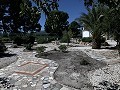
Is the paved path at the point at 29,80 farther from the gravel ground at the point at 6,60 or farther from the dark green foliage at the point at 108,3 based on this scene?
the dark green foliage at the point at 108,3

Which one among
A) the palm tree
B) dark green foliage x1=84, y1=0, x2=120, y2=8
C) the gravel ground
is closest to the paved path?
the gravel ground

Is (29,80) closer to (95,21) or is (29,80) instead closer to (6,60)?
A: (6,60)

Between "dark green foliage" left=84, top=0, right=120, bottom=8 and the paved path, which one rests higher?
Result: "dark green foliage" left=84, top=0, right=120, bottom=8

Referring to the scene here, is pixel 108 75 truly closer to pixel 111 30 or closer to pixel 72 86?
pixel 72 86

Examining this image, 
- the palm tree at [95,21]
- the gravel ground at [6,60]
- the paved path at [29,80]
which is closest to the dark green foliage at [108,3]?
the paved path at [29,80]

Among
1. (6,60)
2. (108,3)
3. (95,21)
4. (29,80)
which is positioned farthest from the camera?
(95,21)

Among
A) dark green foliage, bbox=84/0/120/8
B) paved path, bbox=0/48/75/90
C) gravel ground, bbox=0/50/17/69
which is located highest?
dark green foliage, bbox=84/0/120/8

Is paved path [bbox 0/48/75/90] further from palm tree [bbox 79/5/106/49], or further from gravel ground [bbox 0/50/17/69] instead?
palm tree [bbox 79/5/106/49]

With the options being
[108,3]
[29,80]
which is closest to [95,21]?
[29,80]

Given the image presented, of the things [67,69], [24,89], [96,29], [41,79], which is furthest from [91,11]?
[24,89]

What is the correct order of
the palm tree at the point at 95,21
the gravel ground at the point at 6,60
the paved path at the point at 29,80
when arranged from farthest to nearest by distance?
the palm tree at the point at 95,21 < the gravel ground at the point at 6,60 < the paved path at the point at 29,80

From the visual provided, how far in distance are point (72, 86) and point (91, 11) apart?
16.2 metres

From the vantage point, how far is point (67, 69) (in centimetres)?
1059

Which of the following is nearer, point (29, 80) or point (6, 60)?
point (29, 80)
